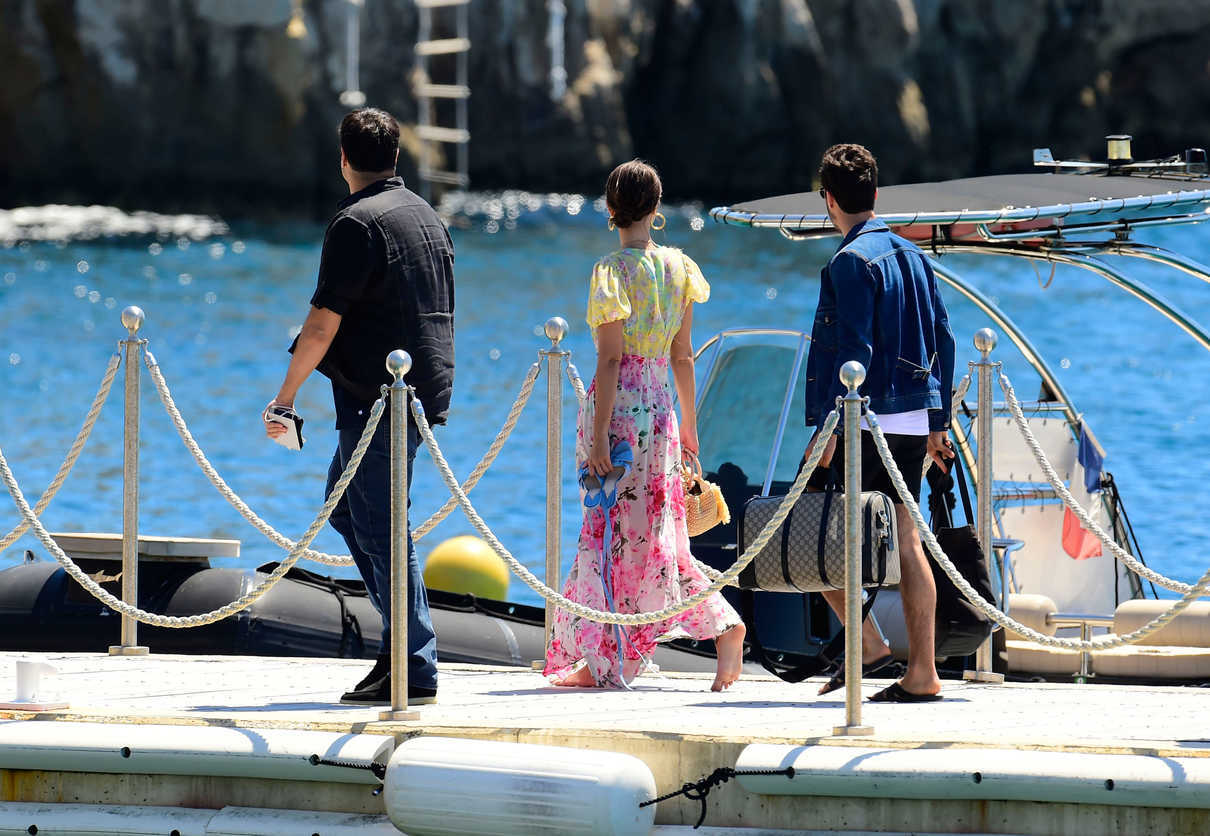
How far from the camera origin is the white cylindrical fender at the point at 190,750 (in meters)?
5.47

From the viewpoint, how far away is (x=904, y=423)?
5.83 meters

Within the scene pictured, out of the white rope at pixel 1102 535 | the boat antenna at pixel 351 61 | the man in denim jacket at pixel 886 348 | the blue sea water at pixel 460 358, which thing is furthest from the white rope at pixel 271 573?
the boat antenna at pixel 351 61

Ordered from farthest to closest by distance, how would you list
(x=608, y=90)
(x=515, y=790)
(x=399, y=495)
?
(x=608, y=90)
(x=399, y=495)
(x=515, y=790)

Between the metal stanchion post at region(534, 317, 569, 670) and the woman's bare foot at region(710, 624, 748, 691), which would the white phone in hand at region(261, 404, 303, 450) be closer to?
the metal stanchion post at region(534, 317, 569, 670)

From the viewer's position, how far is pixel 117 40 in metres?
51.8

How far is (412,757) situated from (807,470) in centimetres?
141

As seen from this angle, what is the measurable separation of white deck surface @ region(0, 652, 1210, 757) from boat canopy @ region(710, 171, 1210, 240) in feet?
7.02

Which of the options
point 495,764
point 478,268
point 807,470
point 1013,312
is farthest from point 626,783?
point 478,268

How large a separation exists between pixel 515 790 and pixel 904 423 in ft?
5.49

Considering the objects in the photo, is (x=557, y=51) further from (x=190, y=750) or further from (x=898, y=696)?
(x=190, y=750)

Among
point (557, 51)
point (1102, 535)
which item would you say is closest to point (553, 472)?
point (1102, 535)

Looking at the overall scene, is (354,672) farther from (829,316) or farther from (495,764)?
(829,316)

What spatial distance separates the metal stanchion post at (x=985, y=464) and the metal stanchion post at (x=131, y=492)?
3086 mm

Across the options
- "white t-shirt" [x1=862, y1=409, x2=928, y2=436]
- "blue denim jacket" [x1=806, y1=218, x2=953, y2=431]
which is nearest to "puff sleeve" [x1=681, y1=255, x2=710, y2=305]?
"blue denim jacket" [x1=806, y1=218, x2=953, y2=431]
